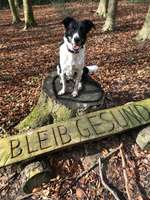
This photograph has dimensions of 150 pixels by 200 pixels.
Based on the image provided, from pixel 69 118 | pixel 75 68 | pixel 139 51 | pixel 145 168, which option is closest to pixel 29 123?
pixel 69 118

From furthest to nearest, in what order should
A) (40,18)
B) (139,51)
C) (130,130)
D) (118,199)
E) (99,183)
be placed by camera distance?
(40,18) → (139,51) → (130,130) → (99,183) → (118,199)

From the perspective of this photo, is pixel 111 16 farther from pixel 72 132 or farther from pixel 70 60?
pixel 72 132

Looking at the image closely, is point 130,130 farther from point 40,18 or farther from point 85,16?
point 40,18

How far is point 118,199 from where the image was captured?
4.42m

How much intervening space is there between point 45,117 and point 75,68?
3.87 ft

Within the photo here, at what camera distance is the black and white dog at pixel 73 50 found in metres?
4.98

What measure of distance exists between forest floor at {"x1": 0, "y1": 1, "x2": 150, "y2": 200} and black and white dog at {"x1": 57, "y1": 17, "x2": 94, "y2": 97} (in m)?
1.27

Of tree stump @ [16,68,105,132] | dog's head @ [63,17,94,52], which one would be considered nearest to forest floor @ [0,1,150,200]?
tree stump @ [16,68,105,132]

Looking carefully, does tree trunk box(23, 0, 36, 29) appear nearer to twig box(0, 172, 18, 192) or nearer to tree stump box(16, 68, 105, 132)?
tree stump box(16, 68, 105, 132)

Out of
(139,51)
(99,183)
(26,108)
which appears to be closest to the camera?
(99,183)

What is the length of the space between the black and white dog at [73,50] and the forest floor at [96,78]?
1.27 m

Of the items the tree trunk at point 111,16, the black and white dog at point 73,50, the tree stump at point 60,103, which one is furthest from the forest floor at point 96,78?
the black and white dog at point 73,50

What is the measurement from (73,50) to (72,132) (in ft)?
4.50

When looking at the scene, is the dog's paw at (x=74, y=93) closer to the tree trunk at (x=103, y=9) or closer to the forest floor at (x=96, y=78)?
the forest floor at (x=96, y=78)
